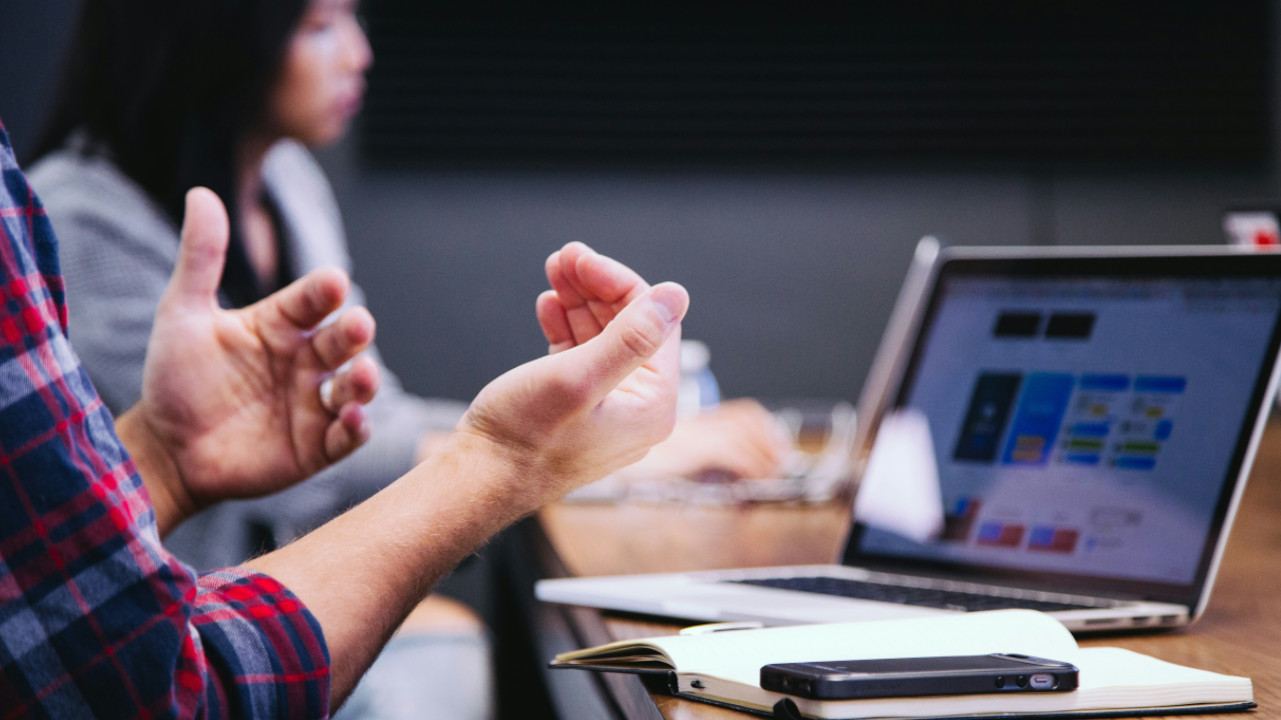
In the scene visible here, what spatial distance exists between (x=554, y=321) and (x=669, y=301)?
0.58ft

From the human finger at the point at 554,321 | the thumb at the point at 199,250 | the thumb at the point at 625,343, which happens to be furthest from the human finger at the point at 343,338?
the thumb at the point at 625,343

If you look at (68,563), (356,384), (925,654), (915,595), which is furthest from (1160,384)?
(68,563)

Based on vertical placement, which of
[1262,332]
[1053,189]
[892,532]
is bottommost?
[892,532]

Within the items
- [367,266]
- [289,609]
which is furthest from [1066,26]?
[289,609]

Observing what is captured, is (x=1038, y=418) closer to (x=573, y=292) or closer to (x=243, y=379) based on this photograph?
(x=573, y=292)

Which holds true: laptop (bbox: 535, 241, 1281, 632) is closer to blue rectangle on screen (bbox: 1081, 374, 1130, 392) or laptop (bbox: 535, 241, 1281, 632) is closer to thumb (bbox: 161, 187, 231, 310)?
blue rectangle on screen (bbox: 1081, 374, 1130, 392)

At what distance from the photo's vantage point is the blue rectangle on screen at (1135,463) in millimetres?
863

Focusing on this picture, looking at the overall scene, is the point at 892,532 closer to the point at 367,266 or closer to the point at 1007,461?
the point at 1007,461

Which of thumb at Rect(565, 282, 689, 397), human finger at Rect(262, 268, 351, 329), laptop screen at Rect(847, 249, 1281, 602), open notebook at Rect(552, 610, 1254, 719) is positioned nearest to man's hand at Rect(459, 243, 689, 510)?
thumb at Rect(565, 282, 689, 397)

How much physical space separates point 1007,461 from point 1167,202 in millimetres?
2421

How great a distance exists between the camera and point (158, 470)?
39.1 inches

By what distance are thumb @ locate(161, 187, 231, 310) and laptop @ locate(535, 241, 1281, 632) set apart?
16.6 inches

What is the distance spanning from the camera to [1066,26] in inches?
115

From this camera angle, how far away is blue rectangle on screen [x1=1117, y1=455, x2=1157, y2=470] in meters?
0.86
